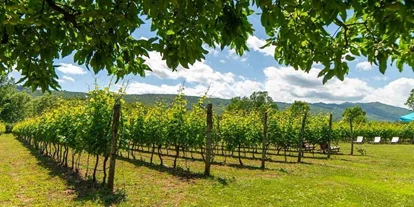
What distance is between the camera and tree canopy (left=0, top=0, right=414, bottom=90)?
7.32 feet

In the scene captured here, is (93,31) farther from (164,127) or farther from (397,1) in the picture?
(164,127)

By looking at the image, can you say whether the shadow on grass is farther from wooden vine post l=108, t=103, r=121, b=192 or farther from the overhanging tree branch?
the overhanging tree branch

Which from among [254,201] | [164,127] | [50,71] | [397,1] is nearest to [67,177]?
[164,127]

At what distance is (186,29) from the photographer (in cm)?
261

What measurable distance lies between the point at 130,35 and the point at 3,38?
1204 mm

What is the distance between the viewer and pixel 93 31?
2.93 metres

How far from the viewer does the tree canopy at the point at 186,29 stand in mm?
2232

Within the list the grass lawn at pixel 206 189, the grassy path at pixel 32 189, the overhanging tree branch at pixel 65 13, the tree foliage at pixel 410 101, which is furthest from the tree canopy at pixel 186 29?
the tree foliage at pixel 410 101

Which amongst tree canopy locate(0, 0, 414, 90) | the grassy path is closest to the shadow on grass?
→ the grassy path

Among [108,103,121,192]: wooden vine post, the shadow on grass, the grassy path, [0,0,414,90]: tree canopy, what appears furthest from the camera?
[108,103,121,192]: wooden vine post

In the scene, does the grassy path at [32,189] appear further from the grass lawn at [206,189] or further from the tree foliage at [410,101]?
the tree foliage at [410,101]

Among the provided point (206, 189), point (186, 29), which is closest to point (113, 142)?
point (206, 189)

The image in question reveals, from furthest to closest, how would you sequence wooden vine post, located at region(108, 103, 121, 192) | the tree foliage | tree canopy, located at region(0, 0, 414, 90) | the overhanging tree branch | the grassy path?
the tree foliage < wooden vine post, located at region(108, 103, 121, 192) < the grassy path < the overhanging tree branch < tree canopy, located at region(0, 0, 414, 90)

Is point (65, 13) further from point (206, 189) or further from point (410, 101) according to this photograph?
point (410, 101)
